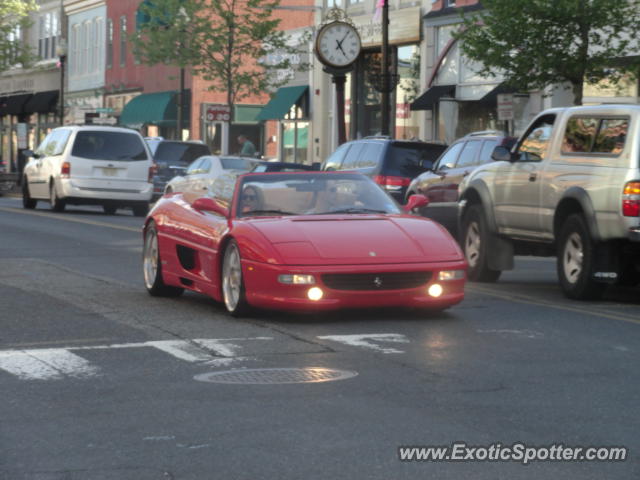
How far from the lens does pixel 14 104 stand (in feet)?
276

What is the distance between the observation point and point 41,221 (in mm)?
27938

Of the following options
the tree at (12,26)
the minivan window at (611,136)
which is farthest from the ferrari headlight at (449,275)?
the tree at (12,26)

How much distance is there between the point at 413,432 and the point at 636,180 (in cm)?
678

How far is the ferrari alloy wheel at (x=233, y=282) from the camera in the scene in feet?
38.3

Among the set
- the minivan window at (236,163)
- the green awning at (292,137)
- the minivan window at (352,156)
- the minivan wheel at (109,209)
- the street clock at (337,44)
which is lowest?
the minivan wheel at (109,209)

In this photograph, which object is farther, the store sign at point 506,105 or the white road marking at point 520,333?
the store sign at point 506,105

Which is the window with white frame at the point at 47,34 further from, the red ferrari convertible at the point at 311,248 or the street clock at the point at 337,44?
the red ferrari convertible at the point at 311,248

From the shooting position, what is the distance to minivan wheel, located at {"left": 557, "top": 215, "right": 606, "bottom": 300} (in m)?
13.5

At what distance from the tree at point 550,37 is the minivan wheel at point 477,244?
12.4 m

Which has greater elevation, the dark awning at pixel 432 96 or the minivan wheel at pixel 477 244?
the dark awning at pixel 432 96

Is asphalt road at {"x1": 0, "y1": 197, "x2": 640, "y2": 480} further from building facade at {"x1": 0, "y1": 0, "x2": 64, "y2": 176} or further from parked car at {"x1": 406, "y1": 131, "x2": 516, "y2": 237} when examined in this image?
building facade at {"x1": 0, "y1": 0, "x2": 64, "y2": 176}

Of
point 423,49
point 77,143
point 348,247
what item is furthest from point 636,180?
point 423,49

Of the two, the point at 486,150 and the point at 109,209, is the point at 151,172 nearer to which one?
the point at 109,209

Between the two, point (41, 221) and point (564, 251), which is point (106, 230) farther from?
point (564, 251)
